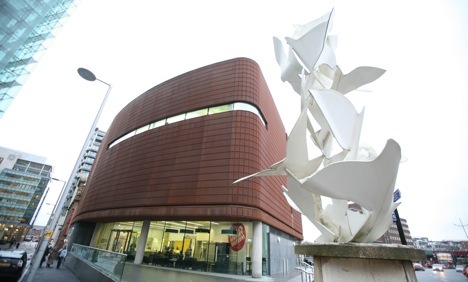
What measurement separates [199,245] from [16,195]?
313ft

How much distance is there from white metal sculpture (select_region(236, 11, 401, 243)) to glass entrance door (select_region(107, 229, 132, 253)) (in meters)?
22.7

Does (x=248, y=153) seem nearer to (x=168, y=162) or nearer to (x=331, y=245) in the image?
(x=168, y=162)

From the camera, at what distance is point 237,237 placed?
15.7m

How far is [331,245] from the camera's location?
10.7 feet

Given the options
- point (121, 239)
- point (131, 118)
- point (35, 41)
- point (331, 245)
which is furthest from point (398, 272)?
point (35, 41)

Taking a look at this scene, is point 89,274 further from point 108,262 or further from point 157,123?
point 157,123

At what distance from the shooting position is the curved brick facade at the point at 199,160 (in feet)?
52.7

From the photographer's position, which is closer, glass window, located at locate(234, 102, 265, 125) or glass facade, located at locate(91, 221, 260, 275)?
glass facade, located at locate(91, 221, 260, 275)

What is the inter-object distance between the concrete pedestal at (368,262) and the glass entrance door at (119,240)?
907 inches

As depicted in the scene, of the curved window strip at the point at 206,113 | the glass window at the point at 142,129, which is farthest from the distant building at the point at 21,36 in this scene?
the curved window strip at the point at 206,113

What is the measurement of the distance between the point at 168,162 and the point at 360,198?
59.8ft

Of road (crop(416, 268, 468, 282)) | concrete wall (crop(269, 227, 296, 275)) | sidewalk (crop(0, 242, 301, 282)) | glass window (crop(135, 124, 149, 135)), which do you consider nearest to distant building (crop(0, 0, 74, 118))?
glass window (crop(135, 124, 149, 135))

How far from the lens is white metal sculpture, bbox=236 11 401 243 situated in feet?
10.3

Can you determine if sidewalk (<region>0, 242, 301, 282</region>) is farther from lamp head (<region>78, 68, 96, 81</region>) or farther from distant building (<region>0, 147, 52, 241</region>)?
distant building (<region>0, 147, 52, 241</region>)
